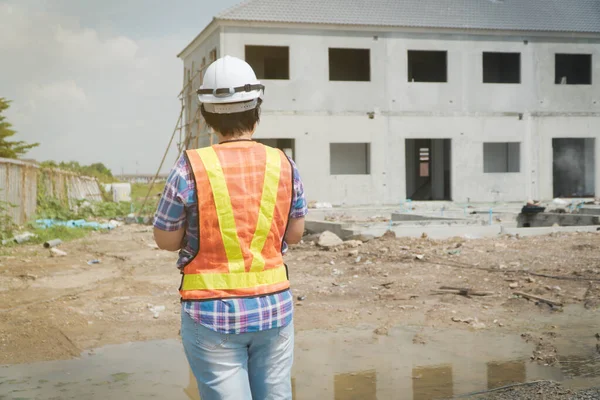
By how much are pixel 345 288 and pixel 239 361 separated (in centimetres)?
647

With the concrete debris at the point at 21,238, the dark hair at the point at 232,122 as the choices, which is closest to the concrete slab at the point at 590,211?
the concrete debris at the point at 21,238

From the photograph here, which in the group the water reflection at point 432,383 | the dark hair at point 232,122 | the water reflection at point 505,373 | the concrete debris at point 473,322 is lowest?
the water reflection at point 432,383

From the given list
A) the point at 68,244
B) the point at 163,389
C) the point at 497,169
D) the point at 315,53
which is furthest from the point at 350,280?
the point at 497,169

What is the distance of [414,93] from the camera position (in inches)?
934

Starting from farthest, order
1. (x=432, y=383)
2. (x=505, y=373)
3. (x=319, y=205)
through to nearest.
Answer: (x=319, y=205)
(x=505, y=373)
(x=432, y=383)

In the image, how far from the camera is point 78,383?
5074 millimetres

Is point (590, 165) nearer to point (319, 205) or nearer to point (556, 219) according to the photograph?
point (556, 219)

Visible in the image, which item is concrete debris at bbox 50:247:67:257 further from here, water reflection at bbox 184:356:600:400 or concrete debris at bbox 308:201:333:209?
concrete debris at bbox 308:201:333:209

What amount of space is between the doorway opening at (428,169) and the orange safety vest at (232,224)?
23324 millimetres

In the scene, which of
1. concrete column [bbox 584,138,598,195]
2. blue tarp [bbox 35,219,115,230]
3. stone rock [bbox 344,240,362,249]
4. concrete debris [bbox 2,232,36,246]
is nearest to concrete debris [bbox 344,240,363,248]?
stone rock [bbox 344,240,362,249]

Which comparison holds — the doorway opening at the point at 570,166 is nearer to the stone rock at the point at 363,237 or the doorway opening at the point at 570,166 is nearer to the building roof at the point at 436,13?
the building roof at the point at 436,13

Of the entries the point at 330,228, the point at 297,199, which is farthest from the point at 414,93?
the point at 297,199

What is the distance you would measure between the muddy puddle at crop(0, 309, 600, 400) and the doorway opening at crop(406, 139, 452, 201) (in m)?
19.3

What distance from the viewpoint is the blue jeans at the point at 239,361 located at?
2252 mm
